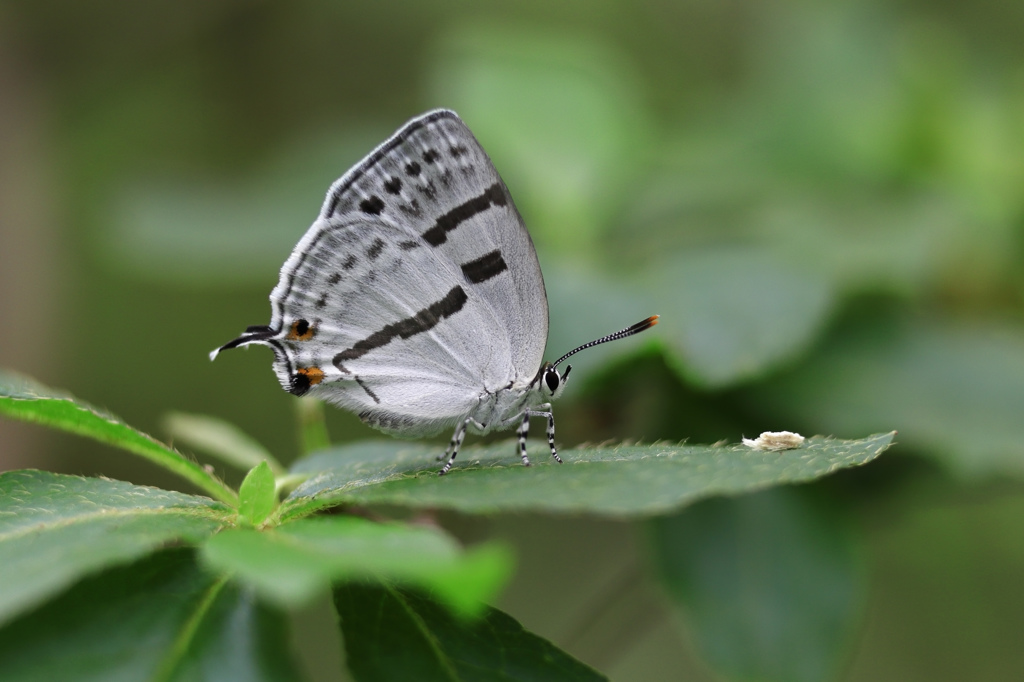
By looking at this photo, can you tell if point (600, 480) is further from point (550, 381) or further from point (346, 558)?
point (550, 381)

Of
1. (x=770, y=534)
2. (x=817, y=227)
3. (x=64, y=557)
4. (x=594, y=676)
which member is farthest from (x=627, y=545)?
(x=64, y=557)

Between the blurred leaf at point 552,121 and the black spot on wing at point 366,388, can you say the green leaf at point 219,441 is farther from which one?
the blurred leaf at point 552,121

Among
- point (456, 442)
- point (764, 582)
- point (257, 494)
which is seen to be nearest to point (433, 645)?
point (257, 494)

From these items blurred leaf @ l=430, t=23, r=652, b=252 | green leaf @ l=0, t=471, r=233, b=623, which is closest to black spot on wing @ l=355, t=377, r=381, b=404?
green leaf @ l=0, t=471, r=233, b=623

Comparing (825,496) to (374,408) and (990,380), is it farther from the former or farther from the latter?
(374,408)

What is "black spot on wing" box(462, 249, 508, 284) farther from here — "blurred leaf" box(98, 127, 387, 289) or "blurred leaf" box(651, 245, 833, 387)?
"blurred leaf" box(98, 127, 387, 289)

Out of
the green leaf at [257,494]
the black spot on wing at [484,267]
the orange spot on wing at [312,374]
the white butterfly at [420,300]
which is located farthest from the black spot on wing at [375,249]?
the green leaf at [257,494]
